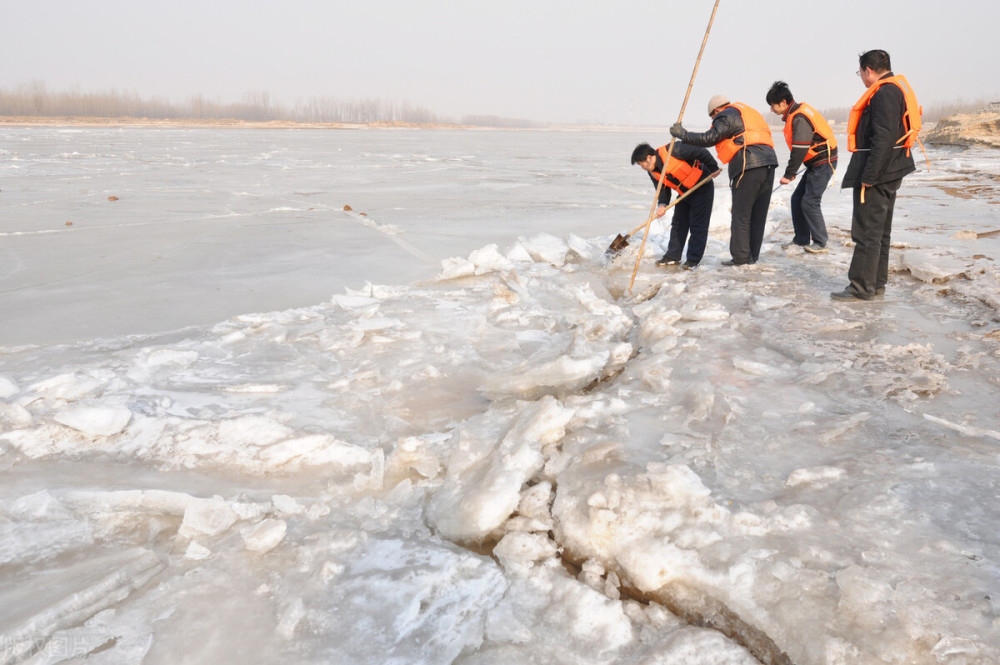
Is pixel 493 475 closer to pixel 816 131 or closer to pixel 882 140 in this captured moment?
pixel 882 140

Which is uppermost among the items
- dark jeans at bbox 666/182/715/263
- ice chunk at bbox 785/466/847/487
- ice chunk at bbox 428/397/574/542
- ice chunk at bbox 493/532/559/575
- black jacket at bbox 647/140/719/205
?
black jacket at bbox 647/140/719/205

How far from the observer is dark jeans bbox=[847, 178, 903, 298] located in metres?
3.98

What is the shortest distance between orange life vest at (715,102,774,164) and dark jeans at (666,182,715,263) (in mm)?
408

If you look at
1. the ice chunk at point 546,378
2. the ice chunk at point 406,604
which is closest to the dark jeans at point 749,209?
the ice chunk at point 546,378

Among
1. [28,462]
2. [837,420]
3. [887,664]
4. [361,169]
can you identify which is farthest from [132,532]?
[361,169]

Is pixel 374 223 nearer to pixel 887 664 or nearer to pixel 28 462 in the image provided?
pixel 28 462

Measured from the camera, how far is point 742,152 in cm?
509

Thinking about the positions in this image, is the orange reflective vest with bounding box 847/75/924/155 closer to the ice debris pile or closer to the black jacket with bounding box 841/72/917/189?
the black jacket with bounding box 841/72/917/189

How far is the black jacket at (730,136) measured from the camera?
4.89m

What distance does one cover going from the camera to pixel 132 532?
6.44 ft

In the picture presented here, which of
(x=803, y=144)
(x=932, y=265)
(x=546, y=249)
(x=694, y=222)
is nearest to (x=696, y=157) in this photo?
(x=694, y=222)

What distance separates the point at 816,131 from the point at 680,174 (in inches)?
50.2

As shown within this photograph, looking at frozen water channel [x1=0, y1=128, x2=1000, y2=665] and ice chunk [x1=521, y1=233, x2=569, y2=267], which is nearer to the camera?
frozen water channel [x1=0, y1=128, x2=1000, y2=665]

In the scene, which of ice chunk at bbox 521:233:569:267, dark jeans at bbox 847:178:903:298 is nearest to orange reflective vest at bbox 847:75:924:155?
dark jeans at bbox 847:178:903:298
